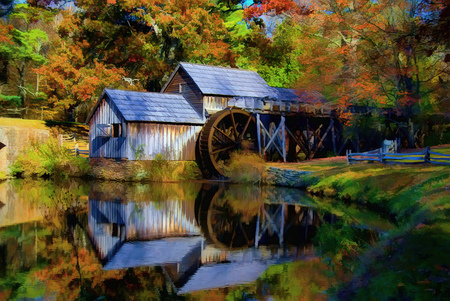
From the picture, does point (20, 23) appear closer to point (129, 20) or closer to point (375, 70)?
point (129, 20)

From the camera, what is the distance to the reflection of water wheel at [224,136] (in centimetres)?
2817

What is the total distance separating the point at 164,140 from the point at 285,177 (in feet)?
24.4

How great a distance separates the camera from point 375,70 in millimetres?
26625

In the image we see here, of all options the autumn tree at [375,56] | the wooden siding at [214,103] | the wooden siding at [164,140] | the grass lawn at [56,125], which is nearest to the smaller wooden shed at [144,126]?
the wooden siding at [164,140]

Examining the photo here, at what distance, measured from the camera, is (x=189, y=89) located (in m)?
30.9

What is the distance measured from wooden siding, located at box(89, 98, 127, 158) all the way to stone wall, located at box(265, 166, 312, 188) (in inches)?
307

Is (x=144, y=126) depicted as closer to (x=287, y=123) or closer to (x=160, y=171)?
(x=160, y=171)

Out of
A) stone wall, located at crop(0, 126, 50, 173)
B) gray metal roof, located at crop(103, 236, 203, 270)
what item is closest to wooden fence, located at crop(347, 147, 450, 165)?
gray metal roof, located at crop(103, 236, 203, 270)

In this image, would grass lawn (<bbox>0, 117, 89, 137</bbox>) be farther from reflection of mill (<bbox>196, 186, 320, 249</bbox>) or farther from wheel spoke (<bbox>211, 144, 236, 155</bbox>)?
reflection of mill (<bbox>196, 186, 320, 249</bbox>)

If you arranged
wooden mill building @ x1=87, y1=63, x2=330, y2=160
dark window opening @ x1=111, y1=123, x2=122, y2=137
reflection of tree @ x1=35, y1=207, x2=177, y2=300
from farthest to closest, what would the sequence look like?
dark window opening @ x1=111, y1=123, x2=122, y2=137, wooden mill building @ x1=87, y1=63, x2=330, y2=160, reflection of tree @ x1=35, y1=207, x2=177, y2=300

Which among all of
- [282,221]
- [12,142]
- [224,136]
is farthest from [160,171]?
[282,221]

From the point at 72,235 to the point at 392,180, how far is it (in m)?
10.5

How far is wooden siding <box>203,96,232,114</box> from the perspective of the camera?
1179 inches

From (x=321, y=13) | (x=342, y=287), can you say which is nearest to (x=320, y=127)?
(x=321, y=13)
